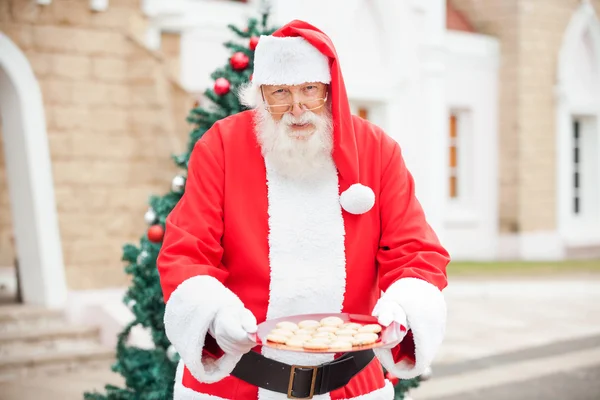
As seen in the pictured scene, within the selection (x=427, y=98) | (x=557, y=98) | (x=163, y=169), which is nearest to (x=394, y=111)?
(x=427, y=98)

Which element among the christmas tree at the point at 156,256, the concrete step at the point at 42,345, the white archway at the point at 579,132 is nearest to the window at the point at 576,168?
the white archway at the point at 579,132

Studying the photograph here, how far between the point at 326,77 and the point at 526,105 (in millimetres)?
12020

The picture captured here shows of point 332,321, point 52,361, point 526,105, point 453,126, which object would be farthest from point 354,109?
point 332,321

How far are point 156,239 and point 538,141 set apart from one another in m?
11.3

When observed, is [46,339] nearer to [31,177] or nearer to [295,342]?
[31,177]

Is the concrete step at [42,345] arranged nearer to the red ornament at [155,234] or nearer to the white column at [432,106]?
the red ornament at [155,234]

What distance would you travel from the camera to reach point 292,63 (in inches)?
93.4

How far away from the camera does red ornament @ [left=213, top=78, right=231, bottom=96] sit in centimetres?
373

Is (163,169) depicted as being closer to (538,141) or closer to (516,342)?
(516,342)

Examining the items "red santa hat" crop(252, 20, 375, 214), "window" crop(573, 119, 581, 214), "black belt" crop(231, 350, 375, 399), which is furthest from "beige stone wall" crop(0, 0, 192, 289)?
"window" crop(573, 119, 581, 214)

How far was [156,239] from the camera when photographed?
12.7 feet

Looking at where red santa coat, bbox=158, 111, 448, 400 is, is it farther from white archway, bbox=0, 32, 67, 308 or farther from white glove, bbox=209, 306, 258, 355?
white archway, bbox=0, 32, 67, 308

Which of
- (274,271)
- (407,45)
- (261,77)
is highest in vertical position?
(407,45)

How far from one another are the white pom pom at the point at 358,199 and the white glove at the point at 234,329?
1.49 ft
